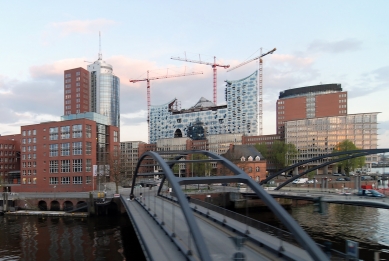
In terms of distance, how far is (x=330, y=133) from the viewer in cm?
12412

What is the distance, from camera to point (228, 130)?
169 metres

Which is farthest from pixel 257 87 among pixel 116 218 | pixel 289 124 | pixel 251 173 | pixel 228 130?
pixel 116 218

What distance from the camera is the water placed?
1078 inches

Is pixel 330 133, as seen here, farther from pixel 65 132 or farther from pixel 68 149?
pixel 65 132

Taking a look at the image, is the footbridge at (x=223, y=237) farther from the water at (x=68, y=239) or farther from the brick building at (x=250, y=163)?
the brick building at (x=250, y=163)

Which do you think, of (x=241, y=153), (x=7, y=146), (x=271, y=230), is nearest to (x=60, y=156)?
(x=7, y=146)

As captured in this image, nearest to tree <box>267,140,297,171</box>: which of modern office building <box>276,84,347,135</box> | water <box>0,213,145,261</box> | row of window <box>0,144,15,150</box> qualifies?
modern office building <box>276,84,347,135</box>

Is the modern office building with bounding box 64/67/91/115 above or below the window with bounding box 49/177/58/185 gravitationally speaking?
above

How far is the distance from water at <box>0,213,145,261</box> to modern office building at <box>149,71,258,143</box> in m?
126

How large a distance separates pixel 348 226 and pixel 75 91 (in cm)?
12975

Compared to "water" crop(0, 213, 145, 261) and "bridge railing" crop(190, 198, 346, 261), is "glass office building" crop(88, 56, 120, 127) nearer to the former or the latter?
"water" crop(0, 213, 145, 261)

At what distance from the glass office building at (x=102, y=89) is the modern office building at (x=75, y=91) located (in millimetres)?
26672

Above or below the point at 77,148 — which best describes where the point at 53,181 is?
below

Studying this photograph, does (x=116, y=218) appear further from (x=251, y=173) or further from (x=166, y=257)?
(x=251, y=173)
